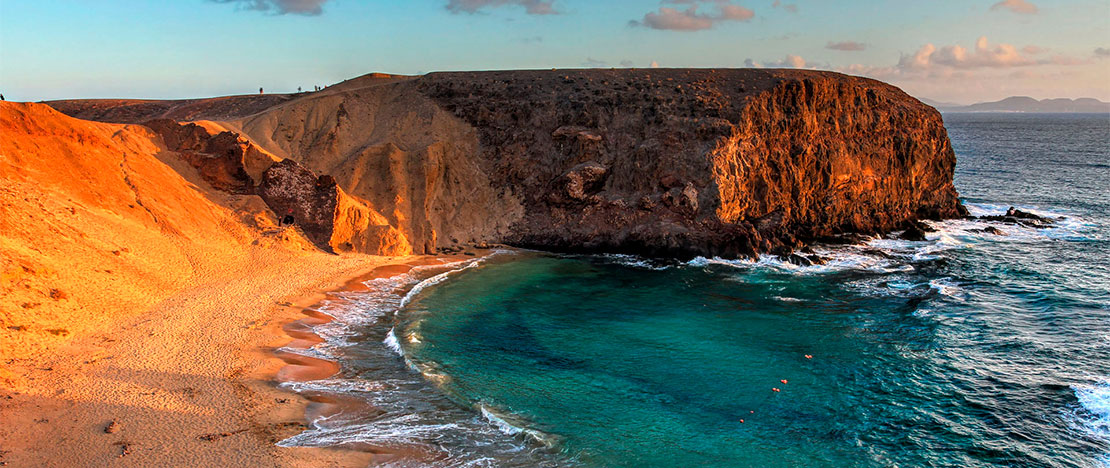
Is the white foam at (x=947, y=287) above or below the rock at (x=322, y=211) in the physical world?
below

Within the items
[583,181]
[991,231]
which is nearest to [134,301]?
[583,181]

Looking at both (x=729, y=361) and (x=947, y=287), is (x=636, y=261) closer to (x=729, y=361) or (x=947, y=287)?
(x=729, y=361)

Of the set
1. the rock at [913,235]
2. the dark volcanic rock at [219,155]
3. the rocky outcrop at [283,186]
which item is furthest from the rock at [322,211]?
the rock at [913,235]

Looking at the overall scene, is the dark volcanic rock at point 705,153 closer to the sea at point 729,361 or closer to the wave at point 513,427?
the sea at point 729,361

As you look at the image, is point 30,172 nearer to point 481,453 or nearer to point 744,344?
point 481,453

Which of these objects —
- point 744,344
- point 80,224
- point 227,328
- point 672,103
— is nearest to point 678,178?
point 672,103
